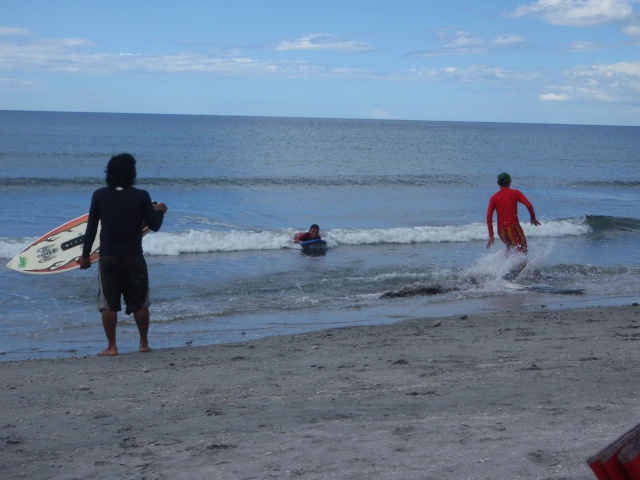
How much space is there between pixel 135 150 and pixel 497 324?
4878cm

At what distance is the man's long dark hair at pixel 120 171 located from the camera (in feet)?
22.1

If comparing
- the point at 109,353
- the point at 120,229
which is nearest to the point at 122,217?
the point at 120,229

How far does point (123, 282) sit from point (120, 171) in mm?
1006

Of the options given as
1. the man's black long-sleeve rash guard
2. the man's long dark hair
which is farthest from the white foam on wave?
the man's long dark hair

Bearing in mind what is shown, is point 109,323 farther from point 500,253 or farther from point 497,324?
point 500,253

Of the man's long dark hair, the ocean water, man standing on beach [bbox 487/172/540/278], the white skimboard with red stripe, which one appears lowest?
the ocean water

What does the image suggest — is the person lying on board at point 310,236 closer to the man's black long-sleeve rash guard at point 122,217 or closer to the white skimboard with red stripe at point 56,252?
the white skimboard with red stripe at point 56,252

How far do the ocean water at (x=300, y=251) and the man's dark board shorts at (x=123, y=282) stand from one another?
1145mm

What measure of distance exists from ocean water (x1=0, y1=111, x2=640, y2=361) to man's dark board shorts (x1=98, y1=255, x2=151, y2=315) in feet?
3.76

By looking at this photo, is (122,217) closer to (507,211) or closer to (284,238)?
(507,211)

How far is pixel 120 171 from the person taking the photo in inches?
266

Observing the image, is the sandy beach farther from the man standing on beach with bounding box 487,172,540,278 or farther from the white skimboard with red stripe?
the man standing on beach with bounding box 487,172,540,278

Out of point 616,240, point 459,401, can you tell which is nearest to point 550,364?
point 459,401

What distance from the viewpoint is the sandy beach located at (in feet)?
13.4
